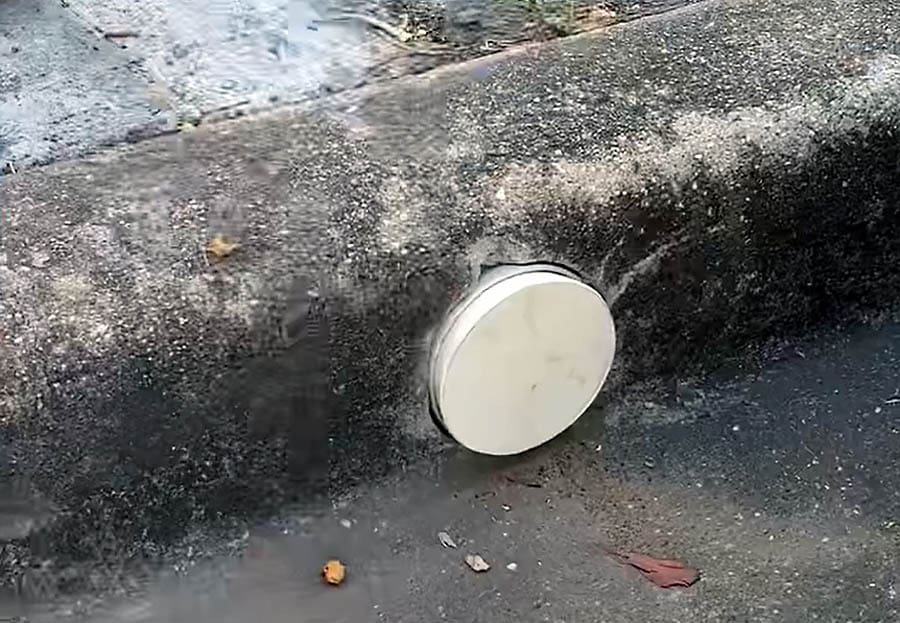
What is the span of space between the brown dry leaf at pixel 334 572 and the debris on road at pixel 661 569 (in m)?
0.37

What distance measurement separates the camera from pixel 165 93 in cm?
204

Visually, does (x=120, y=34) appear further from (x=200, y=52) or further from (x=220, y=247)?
(x=220, y=247)

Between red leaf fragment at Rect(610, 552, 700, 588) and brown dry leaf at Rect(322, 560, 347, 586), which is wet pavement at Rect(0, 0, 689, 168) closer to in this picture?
brown dry leaf at Rect(322, 560, 347, 586)

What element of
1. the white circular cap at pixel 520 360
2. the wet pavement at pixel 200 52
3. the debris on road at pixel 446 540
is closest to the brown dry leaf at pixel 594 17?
the wet pavement at pixel 200 52

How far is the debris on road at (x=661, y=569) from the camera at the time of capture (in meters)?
1.86

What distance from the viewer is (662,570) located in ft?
6.15

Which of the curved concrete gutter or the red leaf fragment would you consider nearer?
the curved concrete gutter

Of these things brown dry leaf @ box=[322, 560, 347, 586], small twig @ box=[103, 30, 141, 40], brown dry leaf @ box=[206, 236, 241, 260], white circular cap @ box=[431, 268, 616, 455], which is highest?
small twig @ box=[103, 30, 141, 40]

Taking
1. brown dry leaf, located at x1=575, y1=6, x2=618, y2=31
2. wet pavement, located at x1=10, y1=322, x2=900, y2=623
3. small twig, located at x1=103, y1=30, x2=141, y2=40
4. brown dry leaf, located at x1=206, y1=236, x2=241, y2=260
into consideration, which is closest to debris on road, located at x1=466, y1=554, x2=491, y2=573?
wet pavement, located at x1=10, y1=322, x2=900, y2=623

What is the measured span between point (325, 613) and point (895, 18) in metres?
1.31

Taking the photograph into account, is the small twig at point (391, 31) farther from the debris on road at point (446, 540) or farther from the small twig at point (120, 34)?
the debris on road at point (446, 540)

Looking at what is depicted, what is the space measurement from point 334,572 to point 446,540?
0.17 meters

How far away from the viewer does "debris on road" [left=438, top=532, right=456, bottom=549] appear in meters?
1.89

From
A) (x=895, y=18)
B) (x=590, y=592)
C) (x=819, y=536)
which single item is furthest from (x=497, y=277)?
(x=895, y=18)
